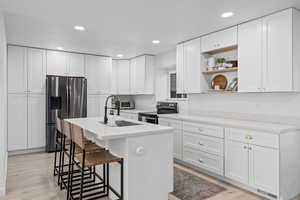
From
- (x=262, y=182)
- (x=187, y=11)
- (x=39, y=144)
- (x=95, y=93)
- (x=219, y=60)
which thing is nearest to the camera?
(x=262, y=182)

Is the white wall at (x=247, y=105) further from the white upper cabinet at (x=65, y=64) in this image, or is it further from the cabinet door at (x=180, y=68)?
the white upper cabinet at (x=65, y=64)

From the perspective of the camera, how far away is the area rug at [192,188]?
259 cm

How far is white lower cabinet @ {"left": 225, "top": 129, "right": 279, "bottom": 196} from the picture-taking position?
2.39 metres

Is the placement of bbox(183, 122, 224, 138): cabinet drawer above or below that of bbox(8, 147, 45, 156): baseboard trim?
above

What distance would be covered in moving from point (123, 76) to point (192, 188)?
4122 mm

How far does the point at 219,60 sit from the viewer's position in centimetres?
359

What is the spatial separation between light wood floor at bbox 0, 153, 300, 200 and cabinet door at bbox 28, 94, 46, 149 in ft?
1.89

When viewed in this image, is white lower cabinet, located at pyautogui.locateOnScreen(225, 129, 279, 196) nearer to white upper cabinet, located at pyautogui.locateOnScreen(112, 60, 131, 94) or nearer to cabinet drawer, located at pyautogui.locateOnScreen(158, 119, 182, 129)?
cabinet drawer, located at pyautogui.locateOnScreen(158, 119, 182, 129)

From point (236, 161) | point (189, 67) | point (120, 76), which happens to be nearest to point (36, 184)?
point (236, 161)

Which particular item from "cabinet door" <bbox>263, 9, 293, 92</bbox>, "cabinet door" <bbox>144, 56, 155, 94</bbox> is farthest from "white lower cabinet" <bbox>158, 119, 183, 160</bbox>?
"cabinet door" <bbox>144, 56, 155, 94</bbox>

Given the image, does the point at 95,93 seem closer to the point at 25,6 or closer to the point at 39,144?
the point at 39,144

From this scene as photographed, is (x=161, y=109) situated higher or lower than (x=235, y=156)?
higher

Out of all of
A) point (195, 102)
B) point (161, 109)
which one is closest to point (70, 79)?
point (161, 109)

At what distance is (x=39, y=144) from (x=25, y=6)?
3.19 metres
